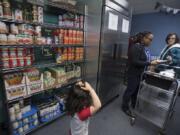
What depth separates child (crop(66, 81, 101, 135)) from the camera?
1.11 m

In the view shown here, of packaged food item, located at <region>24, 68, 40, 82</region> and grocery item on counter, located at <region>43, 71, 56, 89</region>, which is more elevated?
packaged food item, located at <region>24, 68, 40, 82</region>

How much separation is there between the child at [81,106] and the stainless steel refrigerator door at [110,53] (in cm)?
96

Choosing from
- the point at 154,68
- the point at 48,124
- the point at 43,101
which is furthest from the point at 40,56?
the point at 154,68

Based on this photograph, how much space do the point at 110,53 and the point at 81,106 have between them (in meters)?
1.32

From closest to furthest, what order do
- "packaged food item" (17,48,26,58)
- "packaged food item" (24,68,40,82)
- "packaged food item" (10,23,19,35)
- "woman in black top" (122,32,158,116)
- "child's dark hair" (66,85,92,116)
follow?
"child's dark hair" (66,85,92,116)
"packaged food item" (10,23,19,35)
"packaged food item" (17,48,26,58)
"packaged food item" (24,68,40,82)
"woman in black top" (122,32,158,116)

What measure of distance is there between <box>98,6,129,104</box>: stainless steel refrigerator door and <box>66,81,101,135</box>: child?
96 cm

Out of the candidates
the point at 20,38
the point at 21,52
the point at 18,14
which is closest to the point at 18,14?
the point at 18,14

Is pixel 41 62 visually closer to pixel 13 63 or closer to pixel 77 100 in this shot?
pixel 13 63

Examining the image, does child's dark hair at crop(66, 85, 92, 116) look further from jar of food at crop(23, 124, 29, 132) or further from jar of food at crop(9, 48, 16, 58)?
jar of food at crop(23, 124, 29, 132)

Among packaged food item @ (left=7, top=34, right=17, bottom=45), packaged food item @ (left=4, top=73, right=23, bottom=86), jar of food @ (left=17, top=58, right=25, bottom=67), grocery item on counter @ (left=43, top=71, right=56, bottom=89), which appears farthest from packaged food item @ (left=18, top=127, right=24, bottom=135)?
packaged food item @ (left=7, top=34, right=17, bottom=45)

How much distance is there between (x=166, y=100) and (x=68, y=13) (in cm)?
192

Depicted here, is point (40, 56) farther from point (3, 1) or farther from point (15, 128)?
point (15, 128)

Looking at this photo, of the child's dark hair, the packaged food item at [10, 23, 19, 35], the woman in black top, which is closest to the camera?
the child's dark hair

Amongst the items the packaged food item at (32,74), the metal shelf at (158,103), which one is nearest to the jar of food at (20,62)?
the packaged food item at (32,74)
